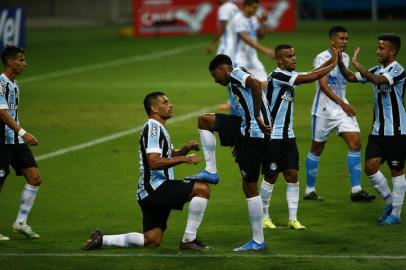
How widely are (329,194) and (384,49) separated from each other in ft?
9.78

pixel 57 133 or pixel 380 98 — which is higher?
pixel 380 98

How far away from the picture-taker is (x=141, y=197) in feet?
39.1

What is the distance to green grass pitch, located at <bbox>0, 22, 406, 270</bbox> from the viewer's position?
11703 millimetres

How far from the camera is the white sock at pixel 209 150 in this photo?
1248cm

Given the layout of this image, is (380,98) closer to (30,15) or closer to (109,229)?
(109,229)

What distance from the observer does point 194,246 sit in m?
11.9

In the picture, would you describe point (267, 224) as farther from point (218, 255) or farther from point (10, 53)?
point (10, 53)

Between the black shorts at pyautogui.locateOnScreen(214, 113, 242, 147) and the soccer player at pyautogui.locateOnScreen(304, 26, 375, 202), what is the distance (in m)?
2.95

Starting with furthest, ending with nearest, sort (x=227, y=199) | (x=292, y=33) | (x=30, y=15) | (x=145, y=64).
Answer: (x=30, y=15) → (x=292, y=33) → (x=145, y=64) → (x=227, y=199)

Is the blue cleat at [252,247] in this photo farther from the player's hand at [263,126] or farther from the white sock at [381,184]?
the white sock at [381,184]

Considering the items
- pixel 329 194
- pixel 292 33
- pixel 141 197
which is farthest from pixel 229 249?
pixel 292 33

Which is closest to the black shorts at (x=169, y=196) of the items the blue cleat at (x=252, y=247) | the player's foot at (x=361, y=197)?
the blue cleat at (x=252, y=247)

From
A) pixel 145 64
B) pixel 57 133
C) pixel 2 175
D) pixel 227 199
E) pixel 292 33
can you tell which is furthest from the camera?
pixel 292 33

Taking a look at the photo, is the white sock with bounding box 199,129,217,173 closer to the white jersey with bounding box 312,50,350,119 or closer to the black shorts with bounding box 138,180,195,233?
the black shorts with bounding box 138,180,195,233
